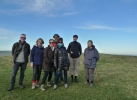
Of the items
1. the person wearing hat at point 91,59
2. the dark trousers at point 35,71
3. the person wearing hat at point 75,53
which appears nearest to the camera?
the dark trousers at point 35,71

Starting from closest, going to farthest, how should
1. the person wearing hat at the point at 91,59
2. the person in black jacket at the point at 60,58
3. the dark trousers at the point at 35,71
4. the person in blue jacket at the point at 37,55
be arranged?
the person in black jacket at the point at 60,58 → the person in blue jacket at the point at 37,55 → the dark trousers at the point at 35,71 → the person wearing hat at the point at 91,59

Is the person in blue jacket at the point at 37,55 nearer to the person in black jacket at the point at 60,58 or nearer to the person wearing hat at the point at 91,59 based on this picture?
the person in black jacket at the point at 60,58

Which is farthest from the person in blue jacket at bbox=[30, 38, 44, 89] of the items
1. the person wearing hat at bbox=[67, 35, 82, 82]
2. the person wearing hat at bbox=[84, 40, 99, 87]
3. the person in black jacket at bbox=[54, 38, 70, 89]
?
the person wearing hat at bbox=[84, 40, 99, 87]

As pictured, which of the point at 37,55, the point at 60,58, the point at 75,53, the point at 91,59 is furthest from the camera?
the point at 75,53

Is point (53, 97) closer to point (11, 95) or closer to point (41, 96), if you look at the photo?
point (41, 96)

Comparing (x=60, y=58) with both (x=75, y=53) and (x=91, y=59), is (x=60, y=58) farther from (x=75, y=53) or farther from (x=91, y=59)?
(x=91, y=59)

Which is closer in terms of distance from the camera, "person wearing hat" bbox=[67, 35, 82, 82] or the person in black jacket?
the person in black jacket

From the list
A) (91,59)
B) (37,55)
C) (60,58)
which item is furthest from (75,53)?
(37,55)

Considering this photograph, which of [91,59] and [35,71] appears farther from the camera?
[91,59]

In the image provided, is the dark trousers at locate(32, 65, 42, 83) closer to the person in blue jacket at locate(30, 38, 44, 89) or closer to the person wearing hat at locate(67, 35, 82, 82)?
the person in blue jacket at locate(30, 38, 44, 89)

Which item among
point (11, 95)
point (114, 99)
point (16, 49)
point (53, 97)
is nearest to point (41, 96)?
point (53, 97)

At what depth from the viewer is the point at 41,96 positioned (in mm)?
8156

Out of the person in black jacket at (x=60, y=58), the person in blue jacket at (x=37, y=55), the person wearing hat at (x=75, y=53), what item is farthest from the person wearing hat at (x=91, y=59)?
the person in blue jacket at (x=37, y=55)

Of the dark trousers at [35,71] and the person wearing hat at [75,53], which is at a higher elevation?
the person wearing hat at [75,53]
